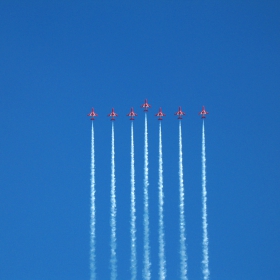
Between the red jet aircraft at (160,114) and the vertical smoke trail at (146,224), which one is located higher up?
the red jet aircraft at (160,114)

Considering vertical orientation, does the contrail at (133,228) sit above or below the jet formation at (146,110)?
below

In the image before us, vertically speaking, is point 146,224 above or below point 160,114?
below

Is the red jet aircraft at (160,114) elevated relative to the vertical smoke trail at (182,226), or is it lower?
elevated

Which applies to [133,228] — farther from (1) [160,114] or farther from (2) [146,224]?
(1) [160,114]

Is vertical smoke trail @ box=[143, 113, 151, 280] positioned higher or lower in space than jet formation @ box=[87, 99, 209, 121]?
lower

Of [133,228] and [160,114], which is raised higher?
[160,114]

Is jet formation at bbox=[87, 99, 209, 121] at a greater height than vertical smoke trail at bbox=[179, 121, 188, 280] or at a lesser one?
greater

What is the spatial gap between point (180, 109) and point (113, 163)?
3.74 metres

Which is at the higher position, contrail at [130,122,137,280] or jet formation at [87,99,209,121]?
jet formation at [87,99,209,121]

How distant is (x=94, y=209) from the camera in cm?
2403

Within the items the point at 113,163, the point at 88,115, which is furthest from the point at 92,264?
the point at 88,115

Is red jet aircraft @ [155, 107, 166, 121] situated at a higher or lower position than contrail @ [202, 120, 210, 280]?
higher

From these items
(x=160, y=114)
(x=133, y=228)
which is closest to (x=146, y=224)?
(x=133, y=228)

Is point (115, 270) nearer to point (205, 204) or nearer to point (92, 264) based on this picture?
point (92, 264)
